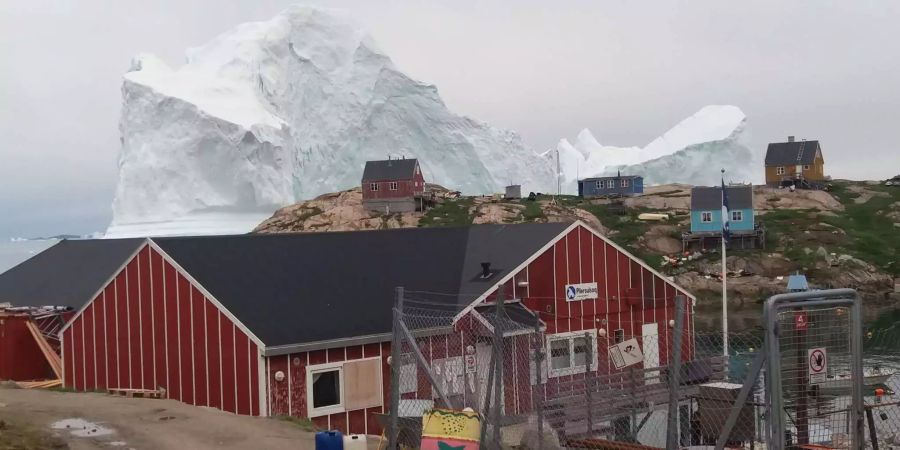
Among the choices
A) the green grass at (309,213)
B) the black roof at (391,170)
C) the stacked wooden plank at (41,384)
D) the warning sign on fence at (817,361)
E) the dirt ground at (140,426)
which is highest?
the black roof at (391,170)

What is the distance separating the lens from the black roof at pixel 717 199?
7775 cm

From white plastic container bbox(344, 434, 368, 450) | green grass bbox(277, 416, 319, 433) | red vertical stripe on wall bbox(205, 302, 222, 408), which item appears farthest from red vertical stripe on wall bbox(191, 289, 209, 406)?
white plastic container bbox(344, 434, 368, 450)

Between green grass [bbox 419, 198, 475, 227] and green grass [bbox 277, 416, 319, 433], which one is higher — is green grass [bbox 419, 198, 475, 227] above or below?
above

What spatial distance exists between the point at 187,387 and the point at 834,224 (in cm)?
7002

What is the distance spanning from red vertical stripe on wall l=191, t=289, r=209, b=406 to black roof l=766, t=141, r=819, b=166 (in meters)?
88.1

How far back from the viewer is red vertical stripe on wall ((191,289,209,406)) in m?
19.7

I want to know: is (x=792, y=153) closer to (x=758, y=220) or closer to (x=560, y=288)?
(x=758, y=220)

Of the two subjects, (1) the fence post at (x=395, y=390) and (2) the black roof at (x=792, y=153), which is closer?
(1) the fence post at (x=395, y=390)

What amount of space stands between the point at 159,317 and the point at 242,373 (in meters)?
3.05

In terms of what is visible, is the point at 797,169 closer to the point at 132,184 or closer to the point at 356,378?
the point at 132,184

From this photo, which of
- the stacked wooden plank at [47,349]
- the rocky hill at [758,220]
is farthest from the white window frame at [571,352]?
the rocky hill at [758,220]

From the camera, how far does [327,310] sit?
20234 millimetres

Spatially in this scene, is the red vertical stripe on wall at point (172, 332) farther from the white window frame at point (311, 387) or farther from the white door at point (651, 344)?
the white door at point (651, 344)

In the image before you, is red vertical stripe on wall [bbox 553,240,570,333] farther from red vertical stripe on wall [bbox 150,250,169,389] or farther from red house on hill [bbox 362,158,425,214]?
red house on hill [bbox 362,158,425,214]
